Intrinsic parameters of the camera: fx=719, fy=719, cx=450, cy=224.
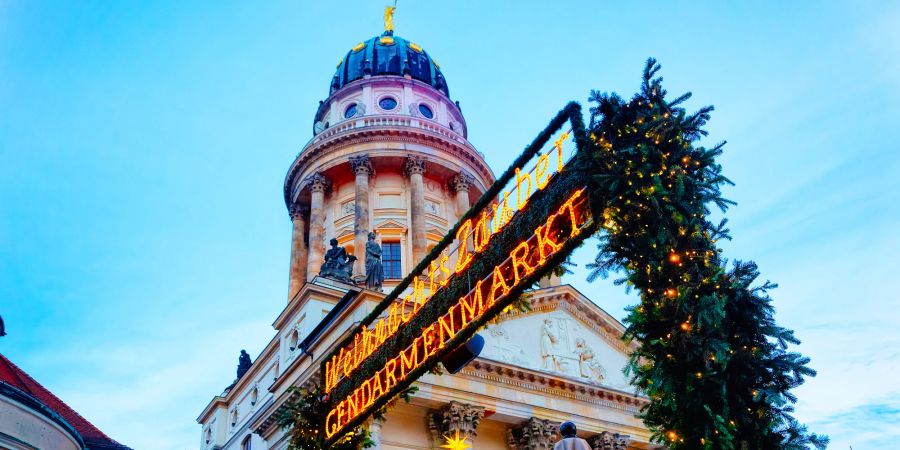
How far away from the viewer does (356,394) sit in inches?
548

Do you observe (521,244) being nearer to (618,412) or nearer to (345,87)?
(618,412)

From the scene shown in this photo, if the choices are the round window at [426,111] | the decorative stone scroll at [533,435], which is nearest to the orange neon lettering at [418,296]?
the decorative stone scroll at [533,435]

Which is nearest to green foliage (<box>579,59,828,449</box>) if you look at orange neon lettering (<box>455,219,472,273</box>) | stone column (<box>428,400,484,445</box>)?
orange neon lettering (<box>455,219,472,273</box>)

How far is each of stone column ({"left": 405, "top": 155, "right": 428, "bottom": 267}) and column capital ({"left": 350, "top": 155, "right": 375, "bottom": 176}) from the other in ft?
6.89

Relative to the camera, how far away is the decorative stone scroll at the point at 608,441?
87.7ft

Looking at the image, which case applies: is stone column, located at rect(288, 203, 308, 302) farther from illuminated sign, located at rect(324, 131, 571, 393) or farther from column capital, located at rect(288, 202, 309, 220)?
illuminated sign, located at rect(324, 131, 571, 393)

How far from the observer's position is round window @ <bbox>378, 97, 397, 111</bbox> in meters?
44.7

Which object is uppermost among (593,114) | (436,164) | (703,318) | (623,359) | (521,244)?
(436,164)

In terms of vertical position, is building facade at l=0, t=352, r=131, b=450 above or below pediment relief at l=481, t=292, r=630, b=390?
below

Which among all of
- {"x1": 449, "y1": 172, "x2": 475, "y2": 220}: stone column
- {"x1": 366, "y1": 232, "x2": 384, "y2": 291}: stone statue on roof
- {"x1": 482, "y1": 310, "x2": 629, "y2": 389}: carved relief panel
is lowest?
{"x1": 482, "y1": 310, "x2": 629, "y2": 389}: carved relief panel

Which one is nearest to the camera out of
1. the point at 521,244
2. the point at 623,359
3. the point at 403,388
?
the point at 521,244

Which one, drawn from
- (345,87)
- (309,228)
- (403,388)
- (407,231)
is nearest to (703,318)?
(403,388)

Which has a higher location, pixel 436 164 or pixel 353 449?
pixel 436 164

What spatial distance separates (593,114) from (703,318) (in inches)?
122
